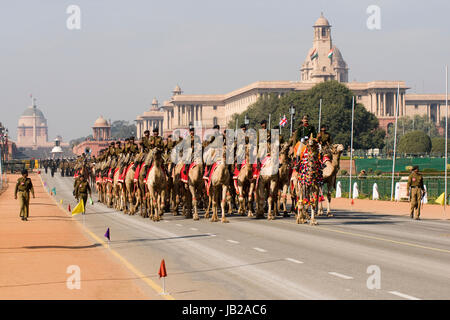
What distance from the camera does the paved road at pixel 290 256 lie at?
1245 cm

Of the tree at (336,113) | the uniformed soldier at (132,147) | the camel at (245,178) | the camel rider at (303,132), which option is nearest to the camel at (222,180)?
the camel at (245,178)

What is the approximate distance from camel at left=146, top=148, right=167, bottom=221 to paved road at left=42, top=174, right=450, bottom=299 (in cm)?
64

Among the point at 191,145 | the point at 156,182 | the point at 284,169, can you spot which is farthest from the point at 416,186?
the point at 156,182

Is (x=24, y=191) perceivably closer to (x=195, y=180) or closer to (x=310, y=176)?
(x=195, y=180)

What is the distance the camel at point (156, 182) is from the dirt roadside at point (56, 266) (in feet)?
10.3

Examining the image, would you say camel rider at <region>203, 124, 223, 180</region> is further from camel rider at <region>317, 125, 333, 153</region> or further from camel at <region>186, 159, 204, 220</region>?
camel rider at <region>317, 125, 333, 153</region>

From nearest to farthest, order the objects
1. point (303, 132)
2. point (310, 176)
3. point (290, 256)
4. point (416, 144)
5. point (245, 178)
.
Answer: point (290, 256), point (310, 176), point (303, 132), point (245, 178), point (416, 144)

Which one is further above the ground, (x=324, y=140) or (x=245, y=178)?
(x=324, y=140)

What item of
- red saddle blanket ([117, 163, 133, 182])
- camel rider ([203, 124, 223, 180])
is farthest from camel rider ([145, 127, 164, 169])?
red saddle blanket ([117, 163, 133, 182])

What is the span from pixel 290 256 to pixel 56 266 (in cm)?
475

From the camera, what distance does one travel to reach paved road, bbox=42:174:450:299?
40.9ft

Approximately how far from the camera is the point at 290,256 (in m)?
16.8

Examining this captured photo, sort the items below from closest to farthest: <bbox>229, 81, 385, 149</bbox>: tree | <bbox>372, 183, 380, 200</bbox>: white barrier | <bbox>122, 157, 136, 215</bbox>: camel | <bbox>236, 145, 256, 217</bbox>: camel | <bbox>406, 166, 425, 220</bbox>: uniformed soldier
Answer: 1. <bbox>236, 145, 256, 217</bbox>: camel
2. <bbox>406, 166, 425, 220</bbox>: uniformed soldier
3. <bbox>122, 157, 136, 215</bbox>: camel
4. <bbox>372, 183, 380, 200</bbox>: white barrier
5. <bbox>229, 81, 385, 149</bbox>: tree
